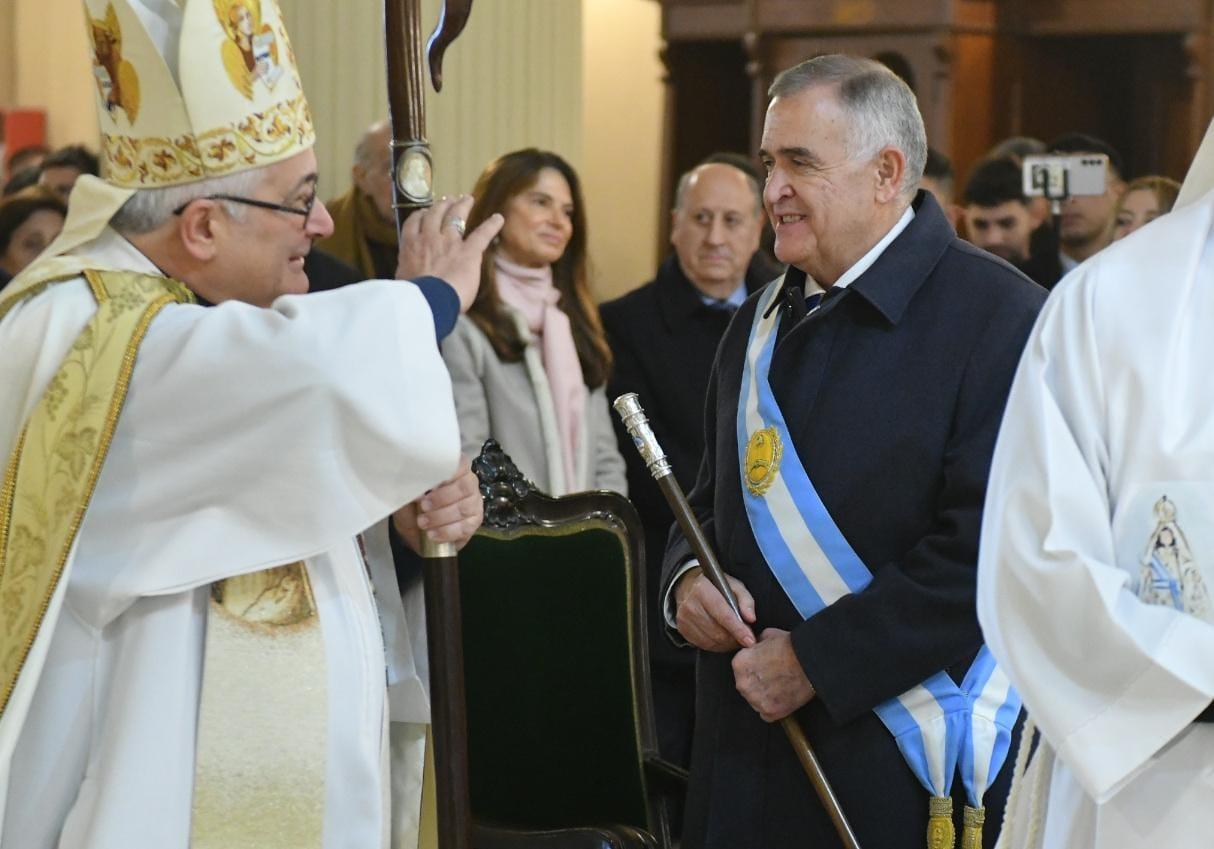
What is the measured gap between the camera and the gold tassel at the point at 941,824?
2.69 metres

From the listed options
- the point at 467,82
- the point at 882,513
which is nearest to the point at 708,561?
the point at 882,513

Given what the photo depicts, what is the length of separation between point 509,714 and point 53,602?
128 cm

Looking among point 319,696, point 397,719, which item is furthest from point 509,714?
point 319,696

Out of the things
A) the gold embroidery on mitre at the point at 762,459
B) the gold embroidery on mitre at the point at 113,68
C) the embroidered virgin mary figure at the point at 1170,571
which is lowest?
the gold embroidery on mitre at the point at 762,459

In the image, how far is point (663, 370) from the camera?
4.64 m

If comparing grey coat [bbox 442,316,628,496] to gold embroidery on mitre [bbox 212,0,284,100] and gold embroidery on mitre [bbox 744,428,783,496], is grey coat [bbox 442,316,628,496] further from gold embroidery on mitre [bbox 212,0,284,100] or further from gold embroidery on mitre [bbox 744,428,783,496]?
gold embroidery on mitre [bbox 212,0,284,100]

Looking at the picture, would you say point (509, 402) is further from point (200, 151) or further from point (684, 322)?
point (200, 151)

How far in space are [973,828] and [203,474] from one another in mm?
1220

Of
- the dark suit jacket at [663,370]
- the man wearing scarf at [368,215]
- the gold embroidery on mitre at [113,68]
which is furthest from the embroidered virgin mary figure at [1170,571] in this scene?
the man wearing scarf at [368,215]

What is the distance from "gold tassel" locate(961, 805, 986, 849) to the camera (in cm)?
271

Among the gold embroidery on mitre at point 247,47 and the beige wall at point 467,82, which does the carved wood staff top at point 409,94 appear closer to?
the gold embroidery on mitre at point 247,47

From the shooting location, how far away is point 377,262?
516 cm

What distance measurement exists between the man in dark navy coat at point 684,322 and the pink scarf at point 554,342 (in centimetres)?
19

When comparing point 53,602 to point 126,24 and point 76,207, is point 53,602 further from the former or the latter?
point 126,24
